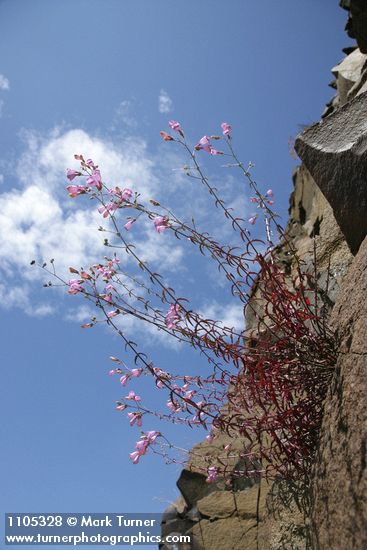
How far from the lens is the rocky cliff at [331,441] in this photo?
7.19 feet

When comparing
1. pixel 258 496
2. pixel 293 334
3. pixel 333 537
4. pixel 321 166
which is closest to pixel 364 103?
pixel 321 166

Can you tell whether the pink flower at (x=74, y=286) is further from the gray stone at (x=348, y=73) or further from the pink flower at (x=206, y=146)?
the gray stone at (x=348, y=73)

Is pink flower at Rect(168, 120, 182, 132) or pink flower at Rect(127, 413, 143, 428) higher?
pink flower at Rect(168, 120, 182, 132)

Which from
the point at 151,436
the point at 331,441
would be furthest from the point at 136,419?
the point at 331,441

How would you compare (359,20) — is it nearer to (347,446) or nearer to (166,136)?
(166,136)

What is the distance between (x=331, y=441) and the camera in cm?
238

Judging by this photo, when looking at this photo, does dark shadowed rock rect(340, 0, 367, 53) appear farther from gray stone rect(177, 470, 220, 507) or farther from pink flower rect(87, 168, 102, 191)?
gray stone rect(177, 470, 220, 507)

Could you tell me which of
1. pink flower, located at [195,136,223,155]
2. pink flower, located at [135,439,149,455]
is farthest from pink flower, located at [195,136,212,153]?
pink flower, located at [135,439,149,455]

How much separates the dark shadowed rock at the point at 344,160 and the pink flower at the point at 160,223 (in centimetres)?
92

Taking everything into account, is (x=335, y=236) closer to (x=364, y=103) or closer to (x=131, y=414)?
(x=364, y=103)

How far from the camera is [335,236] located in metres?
4.25

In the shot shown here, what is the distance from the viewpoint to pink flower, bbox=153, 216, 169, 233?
3129 millimetres

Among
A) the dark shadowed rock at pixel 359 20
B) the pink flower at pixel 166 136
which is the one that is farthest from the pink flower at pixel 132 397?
the dark shadowed rock at pixel 359 20

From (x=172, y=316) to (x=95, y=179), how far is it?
2.97 feet
